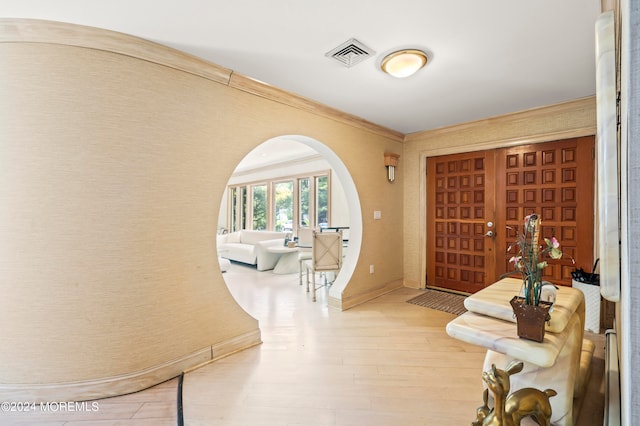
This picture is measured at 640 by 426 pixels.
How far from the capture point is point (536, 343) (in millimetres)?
1363

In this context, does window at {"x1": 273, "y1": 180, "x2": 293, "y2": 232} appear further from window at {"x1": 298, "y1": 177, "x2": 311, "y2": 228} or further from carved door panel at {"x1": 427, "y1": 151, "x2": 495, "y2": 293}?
carved door panel at {"x1": 427, "y1": 151, "x2": 495, "y2": 293}

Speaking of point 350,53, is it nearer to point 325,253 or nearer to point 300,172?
point 325,253

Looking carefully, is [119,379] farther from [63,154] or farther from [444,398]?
[444,398]

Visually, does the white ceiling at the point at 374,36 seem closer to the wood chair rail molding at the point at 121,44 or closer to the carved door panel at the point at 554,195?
the wood chair rail molding at the point at 121,44

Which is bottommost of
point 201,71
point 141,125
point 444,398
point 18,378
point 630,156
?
point 444,398

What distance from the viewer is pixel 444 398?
6.09ft

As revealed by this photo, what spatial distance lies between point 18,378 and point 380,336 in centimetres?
257

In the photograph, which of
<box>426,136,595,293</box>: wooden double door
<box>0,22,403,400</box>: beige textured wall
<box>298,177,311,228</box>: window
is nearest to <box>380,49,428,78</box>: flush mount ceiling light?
<box>0,22,403,400</box>: beige textured wall

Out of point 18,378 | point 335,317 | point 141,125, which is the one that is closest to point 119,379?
point 18,378

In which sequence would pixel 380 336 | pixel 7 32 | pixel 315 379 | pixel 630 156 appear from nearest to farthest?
pixel 630 156 → pixel 7 32 → pixel 315 379 → pixel 380 336

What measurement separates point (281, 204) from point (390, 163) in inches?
157

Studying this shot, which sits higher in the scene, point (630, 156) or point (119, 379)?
point (630, 156)

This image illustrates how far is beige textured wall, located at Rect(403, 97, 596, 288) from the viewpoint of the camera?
3.16 meters

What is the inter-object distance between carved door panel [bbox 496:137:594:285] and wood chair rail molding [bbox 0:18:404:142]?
298cm
